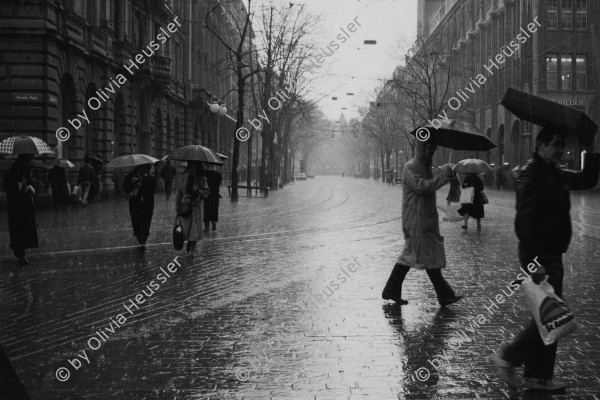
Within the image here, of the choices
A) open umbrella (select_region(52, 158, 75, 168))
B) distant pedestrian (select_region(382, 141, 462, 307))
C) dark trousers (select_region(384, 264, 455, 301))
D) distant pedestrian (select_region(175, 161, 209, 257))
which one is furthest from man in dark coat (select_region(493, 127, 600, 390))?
open umbrella (select_region(52, 158, 75, 168))

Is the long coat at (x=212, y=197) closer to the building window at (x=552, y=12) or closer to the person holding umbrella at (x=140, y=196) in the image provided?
the person holding umbrella at (x=140, y=196)

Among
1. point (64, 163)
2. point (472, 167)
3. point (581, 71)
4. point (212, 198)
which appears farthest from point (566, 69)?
point (212, 198)

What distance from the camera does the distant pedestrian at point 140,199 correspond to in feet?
41.4

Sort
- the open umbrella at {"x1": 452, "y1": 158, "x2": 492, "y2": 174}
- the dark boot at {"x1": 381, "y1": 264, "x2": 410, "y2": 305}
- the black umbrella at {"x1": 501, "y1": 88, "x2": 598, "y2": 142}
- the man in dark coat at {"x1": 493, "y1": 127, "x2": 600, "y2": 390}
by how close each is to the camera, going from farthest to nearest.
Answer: the open umbrella at {"x1": 452, "y1": 158, "x2": 492, "y2": 174}
the dark boot at {"x1": 381, "y1": 264, "x2": 410, "y2": 305}
the man in dark coat at {"x1": 493, "y1": 127, "x2": 600, "y2": 390}
the black umbrella at {"x1": 501, "y1": 88, "x2": 598, "y2": 142}

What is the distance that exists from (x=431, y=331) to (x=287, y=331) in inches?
52.0

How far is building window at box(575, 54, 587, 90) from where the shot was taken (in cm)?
4656

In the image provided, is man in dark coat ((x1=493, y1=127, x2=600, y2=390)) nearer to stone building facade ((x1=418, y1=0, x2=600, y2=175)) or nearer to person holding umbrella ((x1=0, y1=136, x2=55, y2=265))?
person holding umbrella ((x1=0, y1=136, x2=55, y2=265))

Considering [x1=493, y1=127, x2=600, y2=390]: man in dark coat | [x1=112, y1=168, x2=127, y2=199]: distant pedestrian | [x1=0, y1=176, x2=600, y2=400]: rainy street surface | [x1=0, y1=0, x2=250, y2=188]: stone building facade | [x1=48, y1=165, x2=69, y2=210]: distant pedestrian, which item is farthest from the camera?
Result: [x1=112, y1=168, x2=127, y2=199]: distant pedestrian

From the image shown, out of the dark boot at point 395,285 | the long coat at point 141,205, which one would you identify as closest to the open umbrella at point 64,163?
the long coat at point 141,205

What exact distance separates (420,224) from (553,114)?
290 centimetres

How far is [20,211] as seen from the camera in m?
11.1

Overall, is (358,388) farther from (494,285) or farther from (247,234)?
(247,234)

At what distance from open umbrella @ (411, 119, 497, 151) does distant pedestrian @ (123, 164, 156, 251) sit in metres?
6.53

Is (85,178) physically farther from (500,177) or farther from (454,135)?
(500,177)
